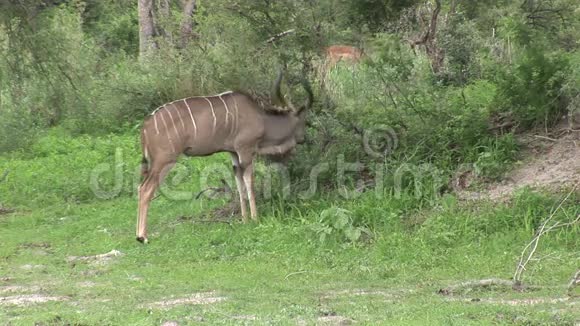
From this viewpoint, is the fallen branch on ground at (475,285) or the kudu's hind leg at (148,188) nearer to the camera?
the fallen branch on ground at (475,285)

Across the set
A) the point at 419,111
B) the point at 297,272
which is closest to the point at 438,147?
the point at 419,111

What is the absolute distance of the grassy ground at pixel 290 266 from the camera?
6.38m

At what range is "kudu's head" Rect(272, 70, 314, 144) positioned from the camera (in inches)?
419

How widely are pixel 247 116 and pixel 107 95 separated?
6.12m

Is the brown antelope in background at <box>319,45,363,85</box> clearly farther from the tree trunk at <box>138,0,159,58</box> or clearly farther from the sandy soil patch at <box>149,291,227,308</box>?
the tree trunk at <box>138,0,159,58</box>

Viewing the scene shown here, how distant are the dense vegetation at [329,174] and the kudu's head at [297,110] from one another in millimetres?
200

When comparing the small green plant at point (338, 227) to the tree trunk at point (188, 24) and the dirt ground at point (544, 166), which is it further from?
the tree trunk at point (188, 24)

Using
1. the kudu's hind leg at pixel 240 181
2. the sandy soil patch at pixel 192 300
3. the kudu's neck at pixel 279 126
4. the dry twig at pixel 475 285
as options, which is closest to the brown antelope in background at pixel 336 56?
the kudu's neck at pixel 279 126

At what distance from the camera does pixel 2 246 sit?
33.9 ft

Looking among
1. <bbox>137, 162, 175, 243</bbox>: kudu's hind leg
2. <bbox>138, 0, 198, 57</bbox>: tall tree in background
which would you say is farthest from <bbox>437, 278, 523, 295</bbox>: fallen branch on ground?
<bbox>138, 0, 198, 57</bbox>: tall tree in background

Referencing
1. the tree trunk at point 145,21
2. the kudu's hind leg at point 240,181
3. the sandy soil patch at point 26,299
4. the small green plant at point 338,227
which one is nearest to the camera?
the sandy soil patch at point 26,299

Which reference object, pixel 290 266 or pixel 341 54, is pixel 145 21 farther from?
pixel 290 266

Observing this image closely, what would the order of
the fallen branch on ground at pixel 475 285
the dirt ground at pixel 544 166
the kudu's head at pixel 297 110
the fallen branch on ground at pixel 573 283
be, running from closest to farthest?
the fallen branch on ground at pixel 573 283
the fallen branch on ground at pixel 475 285
the dirt ground at pixel 544 166
the kudu's head at pixel 297 110

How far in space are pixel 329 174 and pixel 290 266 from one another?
2.47 metres
